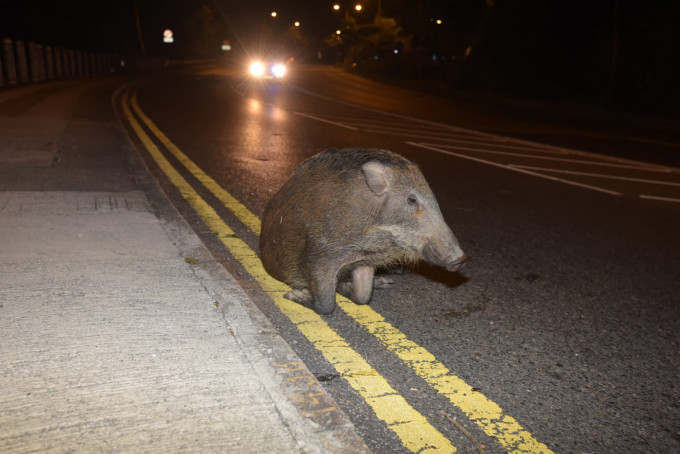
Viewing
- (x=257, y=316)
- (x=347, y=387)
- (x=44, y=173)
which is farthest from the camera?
(x=44, y=173)

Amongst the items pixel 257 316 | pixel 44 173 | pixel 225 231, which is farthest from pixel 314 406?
pixel 44 173

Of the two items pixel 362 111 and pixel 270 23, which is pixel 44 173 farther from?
pixel 270 23

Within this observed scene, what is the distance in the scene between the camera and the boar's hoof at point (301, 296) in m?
3.59

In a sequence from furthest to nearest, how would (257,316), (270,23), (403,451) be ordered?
(270,23)
(257,316)
(403,451)

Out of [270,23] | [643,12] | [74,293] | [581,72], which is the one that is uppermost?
[270,23]

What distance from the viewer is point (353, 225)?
10.3ft

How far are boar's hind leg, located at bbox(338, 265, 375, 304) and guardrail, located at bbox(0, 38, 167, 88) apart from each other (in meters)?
24.2

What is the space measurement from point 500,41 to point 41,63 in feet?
82.3

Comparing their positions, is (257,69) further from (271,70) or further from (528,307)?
(528,307)

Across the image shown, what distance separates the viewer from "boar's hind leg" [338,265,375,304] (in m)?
3.56

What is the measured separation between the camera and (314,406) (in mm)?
2426

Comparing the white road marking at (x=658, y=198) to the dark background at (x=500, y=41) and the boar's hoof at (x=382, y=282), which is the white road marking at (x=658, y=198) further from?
the dark background at (x=500, y=41)

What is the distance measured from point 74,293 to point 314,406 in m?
1.67

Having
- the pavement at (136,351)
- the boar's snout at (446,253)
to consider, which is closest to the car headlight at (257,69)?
the pavement at (136,351)
